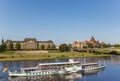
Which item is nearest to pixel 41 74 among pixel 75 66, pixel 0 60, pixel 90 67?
pixel 75 66

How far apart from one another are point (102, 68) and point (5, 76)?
44.3 metres

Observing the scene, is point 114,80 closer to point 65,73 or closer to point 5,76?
point 65,73

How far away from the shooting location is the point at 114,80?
249 feet

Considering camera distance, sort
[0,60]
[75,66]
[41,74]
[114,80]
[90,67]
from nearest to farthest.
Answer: [114,80] < [41,74] < [75,66] < [90,67] < [0,60]

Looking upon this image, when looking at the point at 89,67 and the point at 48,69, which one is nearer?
the point at 48,69

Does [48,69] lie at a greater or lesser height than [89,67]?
greater

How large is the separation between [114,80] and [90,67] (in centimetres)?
2719

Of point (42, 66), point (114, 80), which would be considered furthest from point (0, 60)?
point (114, 80)

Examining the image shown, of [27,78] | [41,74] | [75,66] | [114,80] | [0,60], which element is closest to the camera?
[114,80]

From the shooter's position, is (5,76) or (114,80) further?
(5,76)

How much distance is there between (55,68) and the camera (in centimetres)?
9150

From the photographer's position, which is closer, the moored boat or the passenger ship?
the passenger ship

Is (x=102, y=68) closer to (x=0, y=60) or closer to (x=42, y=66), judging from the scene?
(x=42, y=66)

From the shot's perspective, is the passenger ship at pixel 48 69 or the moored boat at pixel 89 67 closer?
the passenger ship at pixel 48 69
